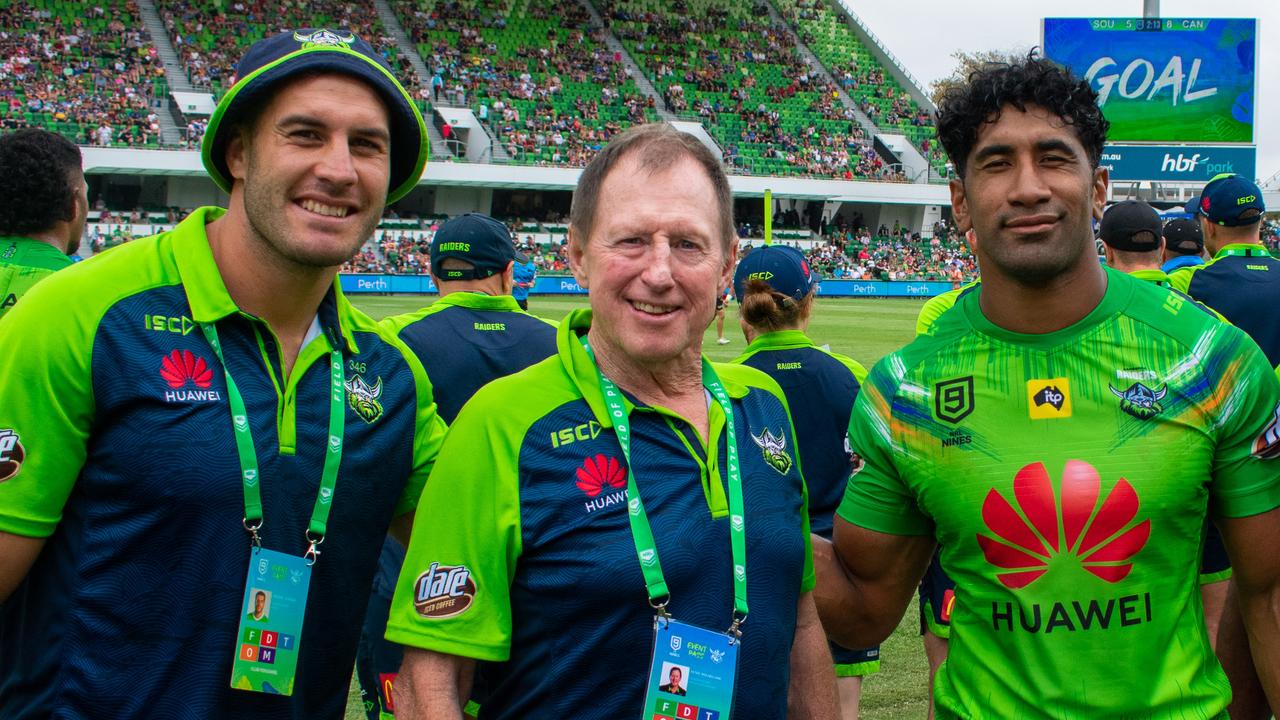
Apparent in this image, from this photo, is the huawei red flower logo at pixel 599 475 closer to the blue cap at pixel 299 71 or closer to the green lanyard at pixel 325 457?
the green lanyard at pixel 325 457

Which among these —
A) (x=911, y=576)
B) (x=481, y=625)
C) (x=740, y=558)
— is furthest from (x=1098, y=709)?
(x=481, y=625)

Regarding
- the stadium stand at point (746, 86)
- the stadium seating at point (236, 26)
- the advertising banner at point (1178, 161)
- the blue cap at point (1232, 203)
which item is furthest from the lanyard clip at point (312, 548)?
the stadium stand at point (746, 86)

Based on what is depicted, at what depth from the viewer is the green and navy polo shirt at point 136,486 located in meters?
2.18

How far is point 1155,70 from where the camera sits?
500 inches

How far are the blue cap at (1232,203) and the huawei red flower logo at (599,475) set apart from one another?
541 centimetres

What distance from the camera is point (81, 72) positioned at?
1561 inches

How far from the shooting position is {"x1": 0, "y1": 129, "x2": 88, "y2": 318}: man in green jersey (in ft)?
15.0

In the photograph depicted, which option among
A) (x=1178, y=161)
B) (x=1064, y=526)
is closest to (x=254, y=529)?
(x=1064, y=526)

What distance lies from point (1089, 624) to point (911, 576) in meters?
0.46

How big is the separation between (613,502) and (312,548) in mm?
682

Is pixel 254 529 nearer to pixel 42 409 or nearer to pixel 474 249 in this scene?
pixel 42 409

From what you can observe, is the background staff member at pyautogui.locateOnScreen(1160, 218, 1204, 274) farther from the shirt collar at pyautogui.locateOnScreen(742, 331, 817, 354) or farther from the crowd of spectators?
the crowd of spectators

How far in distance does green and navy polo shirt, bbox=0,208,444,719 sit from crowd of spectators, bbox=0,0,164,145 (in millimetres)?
37605

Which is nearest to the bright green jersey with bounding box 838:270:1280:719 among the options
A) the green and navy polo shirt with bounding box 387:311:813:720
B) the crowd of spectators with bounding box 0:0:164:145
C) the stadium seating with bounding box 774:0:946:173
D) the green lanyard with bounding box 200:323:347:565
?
the green and navy polo shirt with bounding box 387:311:813:720
